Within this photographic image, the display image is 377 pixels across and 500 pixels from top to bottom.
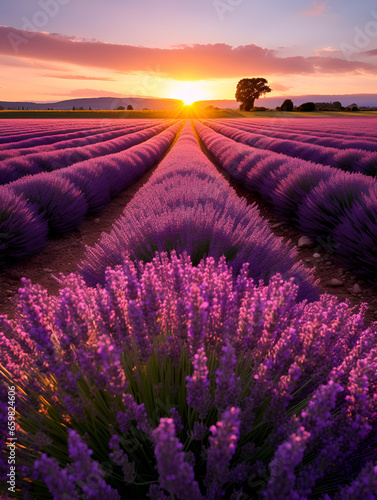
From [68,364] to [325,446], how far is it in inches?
30.8

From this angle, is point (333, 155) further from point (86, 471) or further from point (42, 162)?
point (86, 471)

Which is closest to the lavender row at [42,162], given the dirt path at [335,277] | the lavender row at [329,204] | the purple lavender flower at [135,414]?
the lavender row at [329,204]

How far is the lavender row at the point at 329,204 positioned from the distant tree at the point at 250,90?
236ft

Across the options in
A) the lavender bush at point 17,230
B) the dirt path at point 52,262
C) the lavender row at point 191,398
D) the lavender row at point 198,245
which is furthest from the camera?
the lavender bush at point 17,230

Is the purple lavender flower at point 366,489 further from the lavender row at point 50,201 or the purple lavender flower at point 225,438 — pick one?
the lavender row at point 50,201

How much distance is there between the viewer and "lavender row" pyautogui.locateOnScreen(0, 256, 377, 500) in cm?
72

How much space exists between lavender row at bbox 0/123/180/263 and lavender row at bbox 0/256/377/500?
11.4ft

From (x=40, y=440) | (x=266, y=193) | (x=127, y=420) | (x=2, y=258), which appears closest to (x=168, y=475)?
(x=127, y=420)

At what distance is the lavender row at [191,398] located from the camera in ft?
2.35

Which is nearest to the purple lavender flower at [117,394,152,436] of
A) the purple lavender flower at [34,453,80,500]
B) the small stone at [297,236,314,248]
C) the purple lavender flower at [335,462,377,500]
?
the purple lavender flower at [34,453,80,500]

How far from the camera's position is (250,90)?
7175 centimetres

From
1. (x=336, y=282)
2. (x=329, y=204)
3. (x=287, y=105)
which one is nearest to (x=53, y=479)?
(x=336, y=282)

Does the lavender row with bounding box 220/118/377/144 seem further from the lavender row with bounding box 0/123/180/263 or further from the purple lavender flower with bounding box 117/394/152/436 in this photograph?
the purple lavender flower with bounding box 117/394/152/436

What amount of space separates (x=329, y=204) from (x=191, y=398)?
455 cm
